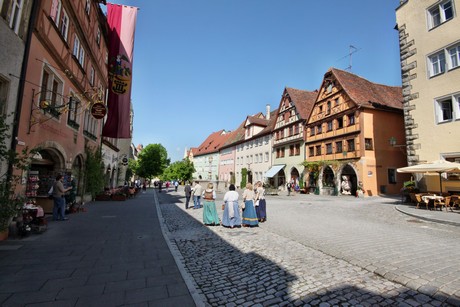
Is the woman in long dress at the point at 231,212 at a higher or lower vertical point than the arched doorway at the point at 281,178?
lower

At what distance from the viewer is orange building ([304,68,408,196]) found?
80.0 ft

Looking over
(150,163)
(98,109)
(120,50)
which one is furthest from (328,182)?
(150,163)

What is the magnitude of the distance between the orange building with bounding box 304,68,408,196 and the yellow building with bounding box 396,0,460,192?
712 cm

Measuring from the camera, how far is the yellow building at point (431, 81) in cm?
1479

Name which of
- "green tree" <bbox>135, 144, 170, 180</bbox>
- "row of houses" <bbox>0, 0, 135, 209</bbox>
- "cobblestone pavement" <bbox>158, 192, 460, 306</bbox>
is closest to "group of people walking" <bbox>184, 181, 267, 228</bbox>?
"cobblestone pavement" <bbox>158, 192, 460, 306</bbox>

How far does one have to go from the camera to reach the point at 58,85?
11312 mm

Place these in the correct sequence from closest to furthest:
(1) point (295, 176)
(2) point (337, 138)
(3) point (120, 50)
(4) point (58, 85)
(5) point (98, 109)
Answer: (4) point (58, 85)
(5) point (98, 109)
(3) point (120, 50)
(2) point (337, 138)
(1) point (295, 176)

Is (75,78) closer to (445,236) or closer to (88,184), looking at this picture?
(88,184)

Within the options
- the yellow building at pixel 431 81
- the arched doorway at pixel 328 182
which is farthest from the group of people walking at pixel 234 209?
the arched doorway at pixel 328 182

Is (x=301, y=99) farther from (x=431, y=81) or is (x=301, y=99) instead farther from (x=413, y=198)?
(x=413, y=198)

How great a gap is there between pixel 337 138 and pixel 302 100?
9972mm

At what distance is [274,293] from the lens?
3918 mm

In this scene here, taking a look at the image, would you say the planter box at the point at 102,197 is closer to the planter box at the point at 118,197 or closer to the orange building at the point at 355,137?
the planter box at the point at 118,197

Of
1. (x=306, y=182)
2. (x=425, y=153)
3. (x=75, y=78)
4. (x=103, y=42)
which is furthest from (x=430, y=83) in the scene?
(x=103, y=42)
